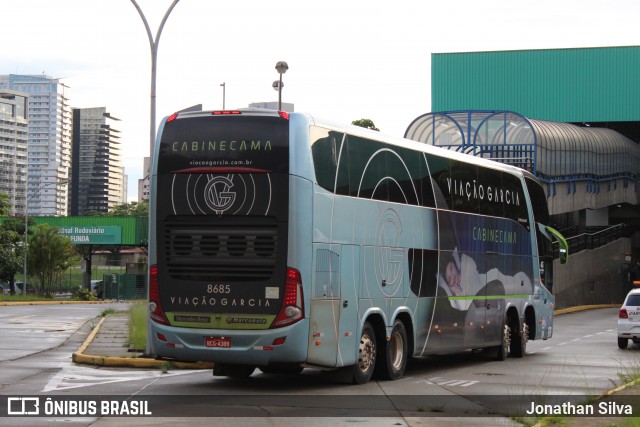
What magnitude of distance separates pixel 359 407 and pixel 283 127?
4.22 meters

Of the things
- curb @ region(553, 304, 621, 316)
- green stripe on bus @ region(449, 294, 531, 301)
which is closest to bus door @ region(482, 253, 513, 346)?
green stripe on bus @ region(449, 294, 531, 301)

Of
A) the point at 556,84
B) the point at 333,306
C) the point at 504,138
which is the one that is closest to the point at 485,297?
the point at 333,306

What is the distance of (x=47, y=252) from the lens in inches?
2766

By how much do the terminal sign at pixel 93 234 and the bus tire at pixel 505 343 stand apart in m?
51.2

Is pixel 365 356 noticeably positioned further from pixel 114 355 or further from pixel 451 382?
pixel 114 355

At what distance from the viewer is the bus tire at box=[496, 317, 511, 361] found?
23594 mm

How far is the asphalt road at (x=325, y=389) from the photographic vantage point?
1288 cm

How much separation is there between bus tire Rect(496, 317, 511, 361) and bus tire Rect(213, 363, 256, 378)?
7.46 meters

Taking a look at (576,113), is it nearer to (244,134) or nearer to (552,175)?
(552,175)

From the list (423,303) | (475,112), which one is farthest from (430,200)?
(475,112)

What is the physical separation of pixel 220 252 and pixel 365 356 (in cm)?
317

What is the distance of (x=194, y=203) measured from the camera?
52.2ft

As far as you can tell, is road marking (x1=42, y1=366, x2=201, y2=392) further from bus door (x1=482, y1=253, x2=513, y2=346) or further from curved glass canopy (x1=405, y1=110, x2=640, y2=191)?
curved glass canopy (x1=405, y1=110, x2=640, y2=191)

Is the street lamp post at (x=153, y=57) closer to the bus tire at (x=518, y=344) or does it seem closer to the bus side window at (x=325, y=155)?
the bus side window at (x=325, y=155)
